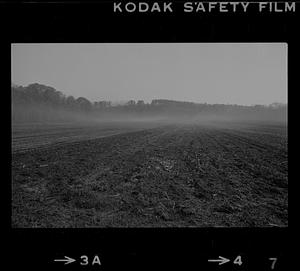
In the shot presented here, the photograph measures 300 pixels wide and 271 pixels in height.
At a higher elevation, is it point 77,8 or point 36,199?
point 77,8

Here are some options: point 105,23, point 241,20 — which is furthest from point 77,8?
point 241,20

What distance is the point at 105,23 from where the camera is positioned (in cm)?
240

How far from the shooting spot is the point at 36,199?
416 centimetres
